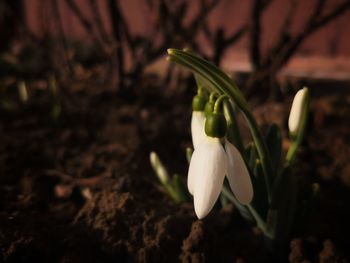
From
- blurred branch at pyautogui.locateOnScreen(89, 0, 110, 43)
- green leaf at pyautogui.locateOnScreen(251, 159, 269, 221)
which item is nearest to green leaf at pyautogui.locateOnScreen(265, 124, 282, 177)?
green leaf at pyautogui.locateOnScreen(251, 159, 269, 221)

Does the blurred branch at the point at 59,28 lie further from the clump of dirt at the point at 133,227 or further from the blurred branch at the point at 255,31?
the clump of dirt at the point at 133,227

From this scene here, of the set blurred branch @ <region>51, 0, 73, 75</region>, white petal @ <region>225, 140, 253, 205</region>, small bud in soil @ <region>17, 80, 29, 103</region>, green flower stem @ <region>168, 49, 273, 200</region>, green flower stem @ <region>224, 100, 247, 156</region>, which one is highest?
blurred branch @ <region>51, 0, 73, 75</region>

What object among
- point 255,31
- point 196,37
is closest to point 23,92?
point 196,37

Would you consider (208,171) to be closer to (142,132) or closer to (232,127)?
(232,127)

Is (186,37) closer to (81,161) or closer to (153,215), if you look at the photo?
(81,161)

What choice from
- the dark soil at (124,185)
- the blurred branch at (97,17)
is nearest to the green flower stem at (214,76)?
the dark soil at (124,185)

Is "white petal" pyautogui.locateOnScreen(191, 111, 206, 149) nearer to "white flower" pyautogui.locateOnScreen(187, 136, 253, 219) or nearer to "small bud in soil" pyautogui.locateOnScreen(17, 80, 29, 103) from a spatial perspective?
"white flower" pyautogui.locateOnScreen(187, 136, 253, 219)
